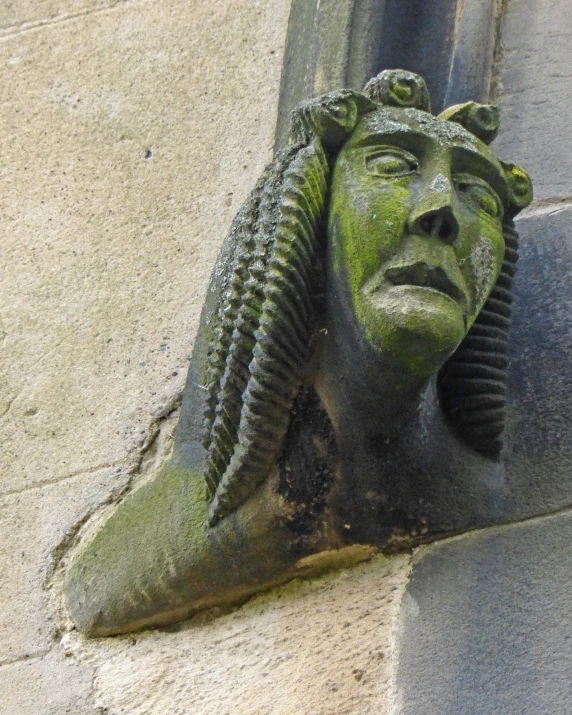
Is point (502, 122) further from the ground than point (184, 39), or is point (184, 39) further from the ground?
point (184, 39)

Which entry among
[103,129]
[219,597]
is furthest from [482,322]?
[103,129]

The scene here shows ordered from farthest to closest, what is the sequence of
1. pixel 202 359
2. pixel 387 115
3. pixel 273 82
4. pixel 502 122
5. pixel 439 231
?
pixel 273 82 < pixel 502 122 < pixel 202 359 < pixel 387 115 < pixel 439 231

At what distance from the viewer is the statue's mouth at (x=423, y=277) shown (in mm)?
1307

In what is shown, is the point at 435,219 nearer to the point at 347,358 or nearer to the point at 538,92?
the point at 347,358

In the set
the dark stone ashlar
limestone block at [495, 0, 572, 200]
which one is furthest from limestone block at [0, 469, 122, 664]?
limestone block at [495, 0, 572, 200]

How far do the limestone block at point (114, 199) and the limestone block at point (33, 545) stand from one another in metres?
0.03

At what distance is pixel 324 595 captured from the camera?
1.49m

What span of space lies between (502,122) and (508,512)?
67 centimetres

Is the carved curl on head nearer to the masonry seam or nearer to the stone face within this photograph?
the stone face

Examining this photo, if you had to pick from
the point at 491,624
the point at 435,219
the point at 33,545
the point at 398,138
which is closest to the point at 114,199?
the point at 33,545

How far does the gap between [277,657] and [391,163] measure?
580 millimetres

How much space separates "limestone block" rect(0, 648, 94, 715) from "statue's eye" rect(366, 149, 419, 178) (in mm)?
713

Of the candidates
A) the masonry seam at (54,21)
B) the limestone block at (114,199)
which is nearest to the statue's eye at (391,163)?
the limestone block at (114,199)

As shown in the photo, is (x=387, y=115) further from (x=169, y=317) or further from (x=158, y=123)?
(x=158, y=123)
